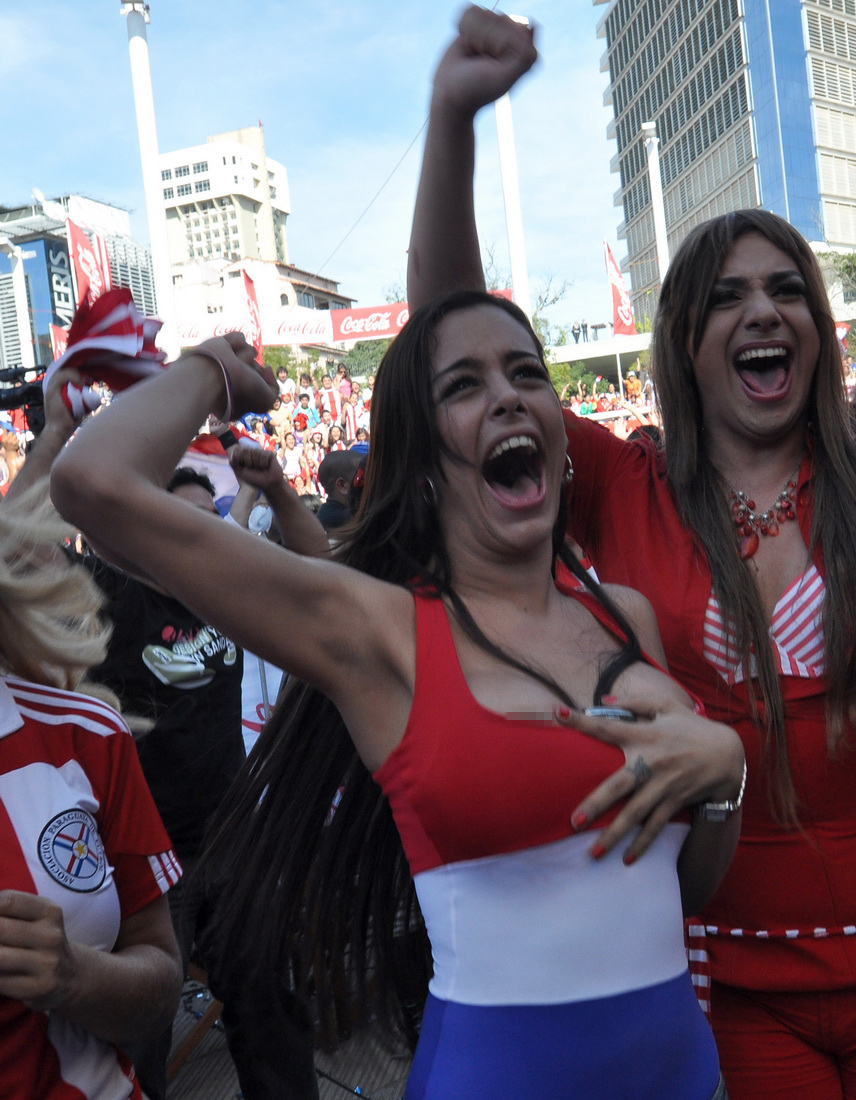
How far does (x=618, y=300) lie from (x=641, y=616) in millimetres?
27360

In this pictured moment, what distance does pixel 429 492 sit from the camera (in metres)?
1.71

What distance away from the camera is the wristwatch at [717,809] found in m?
1.53

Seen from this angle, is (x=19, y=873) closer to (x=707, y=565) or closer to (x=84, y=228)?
(x=707, y=565)

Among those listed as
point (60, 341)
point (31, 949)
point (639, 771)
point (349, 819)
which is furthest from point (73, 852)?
point (60, 341)

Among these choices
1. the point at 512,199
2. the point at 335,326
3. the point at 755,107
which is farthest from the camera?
the point at 755,107

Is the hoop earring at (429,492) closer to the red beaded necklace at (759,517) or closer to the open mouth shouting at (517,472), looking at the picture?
the open mouth shouting at (517,472)

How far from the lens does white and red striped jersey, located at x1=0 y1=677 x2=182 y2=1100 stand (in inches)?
59.4

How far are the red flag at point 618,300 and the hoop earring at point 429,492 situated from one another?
26.6 meters

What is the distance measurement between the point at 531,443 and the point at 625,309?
90.9 ft

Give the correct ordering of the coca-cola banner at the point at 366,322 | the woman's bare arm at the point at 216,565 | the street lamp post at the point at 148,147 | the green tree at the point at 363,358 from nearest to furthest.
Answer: the woman's bare arm at the point at 216,565 < the street lamp post at the point at 148,147 < the coca-cola banner at the point at 366,322 < the green tree at the point at 363,358

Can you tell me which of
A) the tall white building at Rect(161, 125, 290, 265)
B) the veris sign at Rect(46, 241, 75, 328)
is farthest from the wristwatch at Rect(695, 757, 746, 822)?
the tall white building at Rect(161, 125, 290, 265)

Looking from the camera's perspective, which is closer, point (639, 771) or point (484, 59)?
point (639, 771)

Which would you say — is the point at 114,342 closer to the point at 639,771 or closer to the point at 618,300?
the point at 639,771

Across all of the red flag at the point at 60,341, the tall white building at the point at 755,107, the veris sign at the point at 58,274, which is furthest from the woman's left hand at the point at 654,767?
the veris sign at the point at 58,274
